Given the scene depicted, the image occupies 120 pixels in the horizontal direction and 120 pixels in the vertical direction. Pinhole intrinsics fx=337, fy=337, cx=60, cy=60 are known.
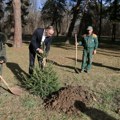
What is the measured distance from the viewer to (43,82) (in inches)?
337

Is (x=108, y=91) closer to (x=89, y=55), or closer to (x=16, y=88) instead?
(x=16, y=88)

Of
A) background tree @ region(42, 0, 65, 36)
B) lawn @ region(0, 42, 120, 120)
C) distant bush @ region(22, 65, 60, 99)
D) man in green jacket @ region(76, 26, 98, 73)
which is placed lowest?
lawn @ region(0, 42, 120, 120)

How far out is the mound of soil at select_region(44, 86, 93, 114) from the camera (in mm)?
7548

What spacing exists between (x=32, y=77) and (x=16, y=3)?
15.7m

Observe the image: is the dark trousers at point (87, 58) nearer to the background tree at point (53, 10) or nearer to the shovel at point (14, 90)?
the shovel at point (14, 90)

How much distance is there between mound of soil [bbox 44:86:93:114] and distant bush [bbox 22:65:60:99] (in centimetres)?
35

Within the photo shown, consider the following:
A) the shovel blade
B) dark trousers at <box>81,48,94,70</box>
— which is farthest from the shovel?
dark trousers at <box>81,48,94,70</box>

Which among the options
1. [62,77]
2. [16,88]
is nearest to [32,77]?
[16,88]

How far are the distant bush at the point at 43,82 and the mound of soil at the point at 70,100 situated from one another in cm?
35

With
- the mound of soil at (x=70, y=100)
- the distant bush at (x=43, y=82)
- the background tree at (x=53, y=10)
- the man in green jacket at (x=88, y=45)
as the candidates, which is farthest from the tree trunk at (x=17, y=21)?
the background tree at (x=53, y=10)

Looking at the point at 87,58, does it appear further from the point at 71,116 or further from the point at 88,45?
the point at 71,116

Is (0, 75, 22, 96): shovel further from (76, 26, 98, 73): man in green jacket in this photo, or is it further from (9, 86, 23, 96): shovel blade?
(76, 26, 98, 73): man in green jacket

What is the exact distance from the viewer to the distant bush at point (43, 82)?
27.9 feet

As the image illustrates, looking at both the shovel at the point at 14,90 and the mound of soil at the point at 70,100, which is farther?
the shovel at the point at 14,90
